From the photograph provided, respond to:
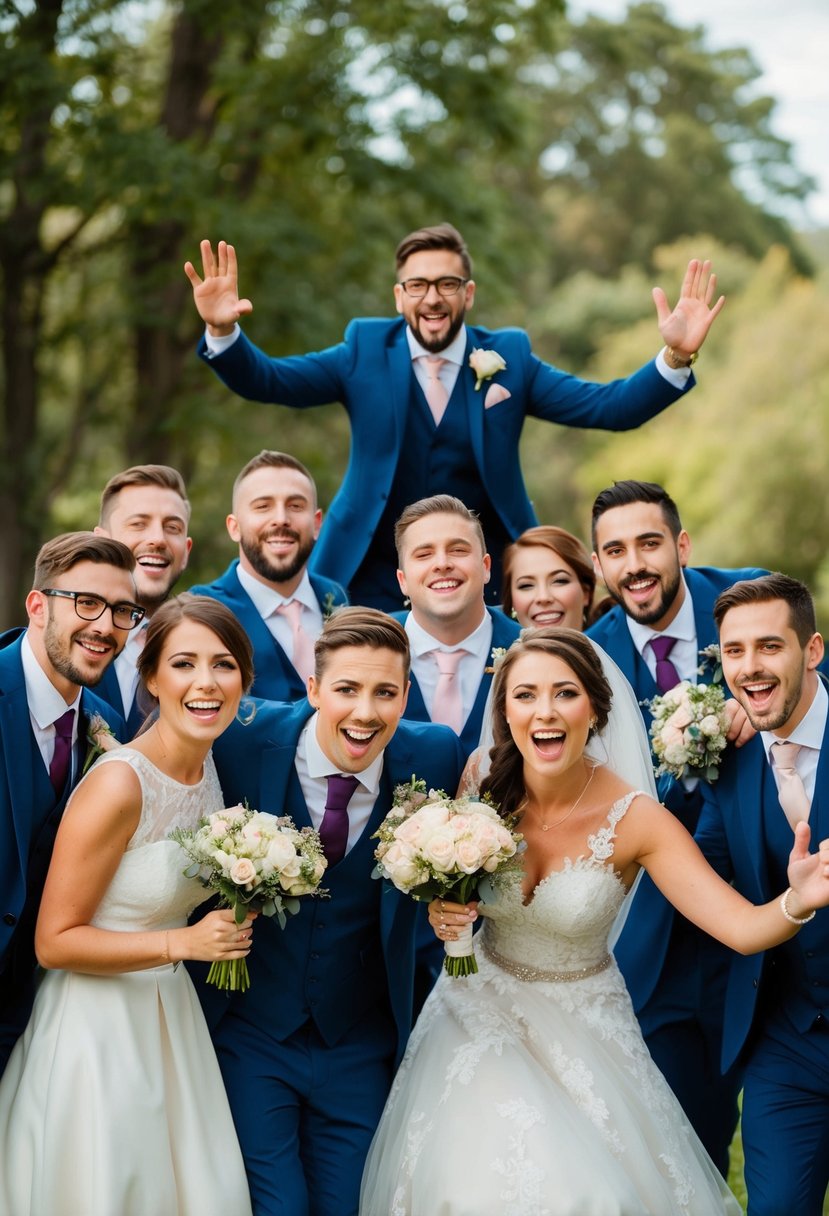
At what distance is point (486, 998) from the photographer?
5.61 metres

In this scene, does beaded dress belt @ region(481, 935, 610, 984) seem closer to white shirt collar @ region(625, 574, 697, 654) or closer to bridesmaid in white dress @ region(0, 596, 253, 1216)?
bridesmaid in white dress @ region(0, 596, 253, 1216)

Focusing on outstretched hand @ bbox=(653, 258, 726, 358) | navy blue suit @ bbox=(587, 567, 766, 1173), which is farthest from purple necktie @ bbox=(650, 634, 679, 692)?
outstretched hand @ bbox=(653, 258, 726, 358)

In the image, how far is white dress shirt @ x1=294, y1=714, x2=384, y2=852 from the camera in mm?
5641

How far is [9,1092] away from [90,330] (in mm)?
15627

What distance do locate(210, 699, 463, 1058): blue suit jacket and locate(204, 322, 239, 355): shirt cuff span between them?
2.11 meters

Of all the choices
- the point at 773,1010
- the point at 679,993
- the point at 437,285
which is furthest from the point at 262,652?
Result: the point at 773,1010

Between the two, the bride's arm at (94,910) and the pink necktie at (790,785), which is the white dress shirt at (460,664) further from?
the bride's arm at (94,910)

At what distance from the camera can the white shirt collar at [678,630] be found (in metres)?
6.91

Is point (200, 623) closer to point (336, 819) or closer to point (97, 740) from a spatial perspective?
point (97, 740)

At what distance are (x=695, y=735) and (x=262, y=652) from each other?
7.50ft

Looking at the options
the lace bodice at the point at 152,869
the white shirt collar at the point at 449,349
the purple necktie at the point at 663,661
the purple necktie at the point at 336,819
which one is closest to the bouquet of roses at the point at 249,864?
the lace bodice at the point at 152,869

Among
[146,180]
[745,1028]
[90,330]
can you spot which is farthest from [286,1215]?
[90,330]

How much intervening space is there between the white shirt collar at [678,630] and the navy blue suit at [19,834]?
8.95ft

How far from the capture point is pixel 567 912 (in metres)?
5.50
